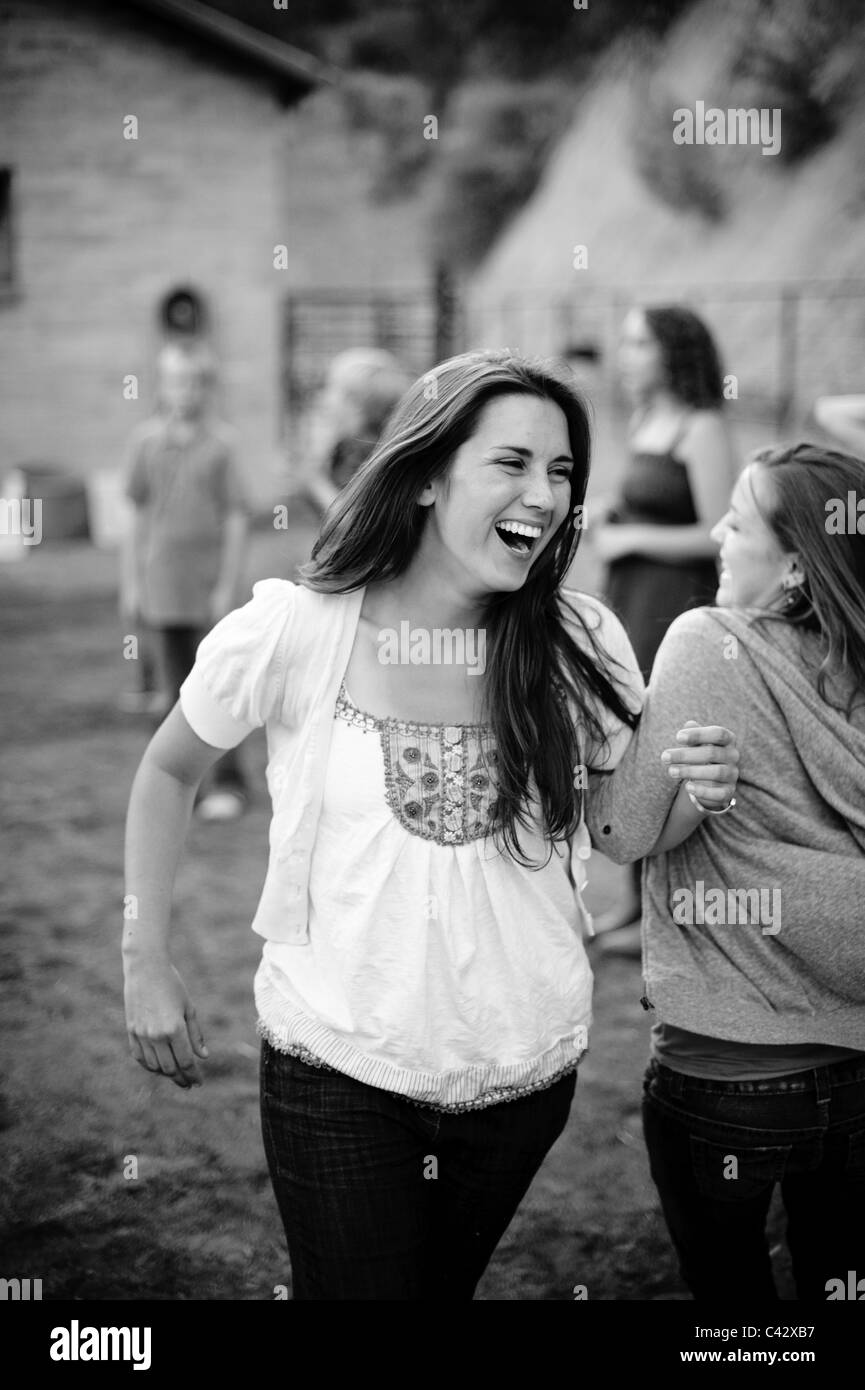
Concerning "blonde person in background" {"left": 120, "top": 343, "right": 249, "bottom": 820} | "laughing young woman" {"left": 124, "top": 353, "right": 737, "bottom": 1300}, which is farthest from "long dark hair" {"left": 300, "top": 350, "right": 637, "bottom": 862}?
"blonde person in background" {"left": 120, "top": 343, "right": 249, "bottom": 820}

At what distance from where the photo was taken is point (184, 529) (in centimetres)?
521

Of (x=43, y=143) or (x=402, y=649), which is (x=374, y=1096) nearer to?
(x=402, y=649)

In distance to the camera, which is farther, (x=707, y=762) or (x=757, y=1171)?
(x=757, y=1171)

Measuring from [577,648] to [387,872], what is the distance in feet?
1.34

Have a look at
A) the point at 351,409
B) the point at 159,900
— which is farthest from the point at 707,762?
the point at 351,409

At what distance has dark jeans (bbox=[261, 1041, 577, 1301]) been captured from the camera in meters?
1.67

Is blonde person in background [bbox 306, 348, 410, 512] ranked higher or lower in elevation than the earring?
higher

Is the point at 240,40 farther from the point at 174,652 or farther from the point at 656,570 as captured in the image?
the point at 656,570

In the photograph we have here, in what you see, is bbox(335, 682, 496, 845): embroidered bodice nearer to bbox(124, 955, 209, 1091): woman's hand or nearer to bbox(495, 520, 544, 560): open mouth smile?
bbox(495, 520, 544, 560): open mouth smile

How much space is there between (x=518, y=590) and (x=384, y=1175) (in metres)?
0.76

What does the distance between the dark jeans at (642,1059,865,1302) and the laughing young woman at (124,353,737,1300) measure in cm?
20

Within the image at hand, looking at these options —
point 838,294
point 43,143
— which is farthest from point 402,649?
point 838,294

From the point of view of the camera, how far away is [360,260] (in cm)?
2688

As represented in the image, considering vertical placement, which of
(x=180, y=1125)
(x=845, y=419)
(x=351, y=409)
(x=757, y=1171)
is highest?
(x=351, y=409)
